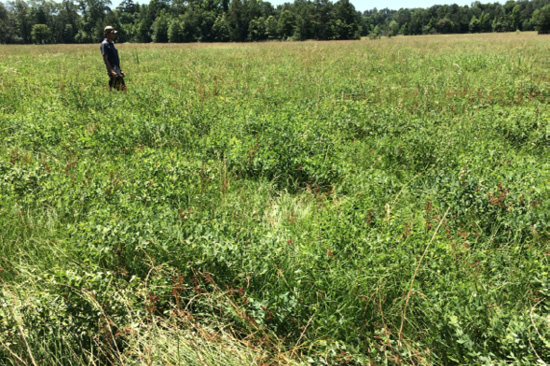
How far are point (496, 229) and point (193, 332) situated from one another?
2.93 m

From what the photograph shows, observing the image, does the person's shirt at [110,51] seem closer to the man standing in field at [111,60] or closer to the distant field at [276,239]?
the man standing in field at [111,60]

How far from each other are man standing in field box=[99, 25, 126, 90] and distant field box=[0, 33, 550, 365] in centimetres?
240

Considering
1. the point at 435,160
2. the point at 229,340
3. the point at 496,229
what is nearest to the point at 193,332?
the point at 229,340

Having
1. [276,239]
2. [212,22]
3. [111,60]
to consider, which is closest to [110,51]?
[111,60]

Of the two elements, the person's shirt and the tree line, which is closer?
the person's shirt

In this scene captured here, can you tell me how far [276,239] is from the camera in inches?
113

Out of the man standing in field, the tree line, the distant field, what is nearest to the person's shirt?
the man standing in field

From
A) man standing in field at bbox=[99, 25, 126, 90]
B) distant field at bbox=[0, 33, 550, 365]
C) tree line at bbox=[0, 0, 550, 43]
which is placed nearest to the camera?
distant field at bbox=[0, 33, 550, 365]

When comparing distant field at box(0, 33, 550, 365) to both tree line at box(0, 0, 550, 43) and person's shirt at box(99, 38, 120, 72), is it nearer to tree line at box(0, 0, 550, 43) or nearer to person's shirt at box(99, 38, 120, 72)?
person's shirt at box(99, 38, 120, 72)

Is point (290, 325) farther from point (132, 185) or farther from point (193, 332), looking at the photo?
point (132, 185)

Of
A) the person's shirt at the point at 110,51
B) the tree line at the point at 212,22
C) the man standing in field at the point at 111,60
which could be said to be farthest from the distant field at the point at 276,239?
the tree line at the point at 212,22

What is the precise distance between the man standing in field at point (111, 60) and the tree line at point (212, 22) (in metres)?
56.8

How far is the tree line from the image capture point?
6975cm

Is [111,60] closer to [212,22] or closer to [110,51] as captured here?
[110,51]
